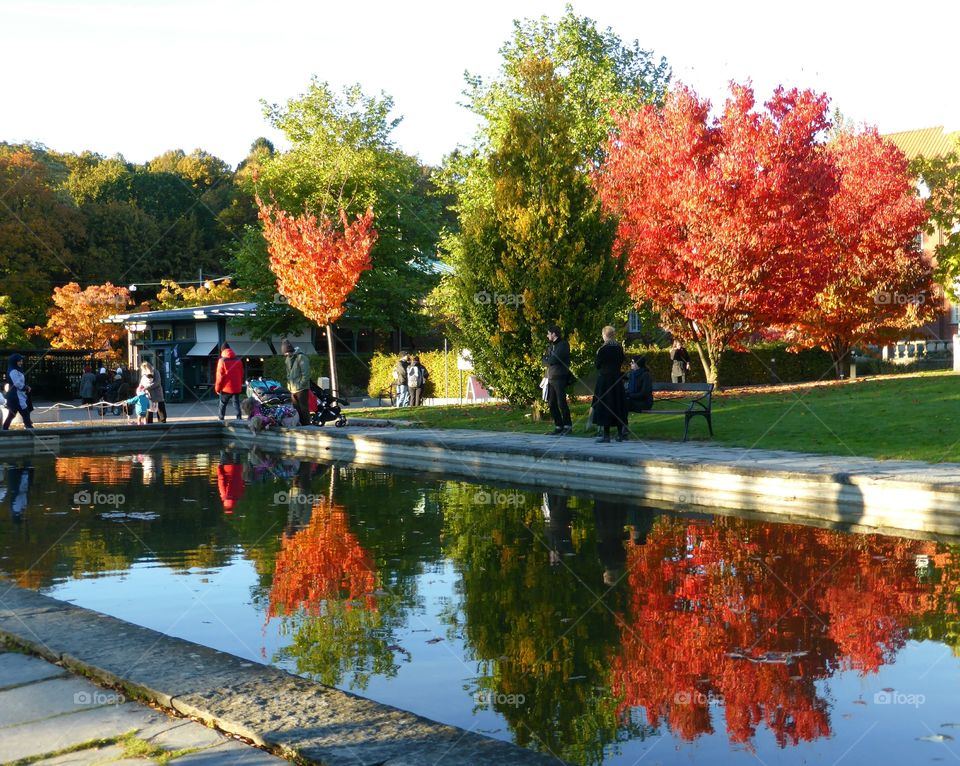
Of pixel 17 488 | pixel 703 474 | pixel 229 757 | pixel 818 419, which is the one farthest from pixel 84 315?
pixel 229 757

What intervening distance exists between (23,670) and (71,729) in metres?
1.11

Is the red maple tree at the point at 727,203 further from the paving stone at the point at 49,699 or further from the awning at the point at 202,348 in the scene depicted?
the paving stone at the point at 49,699

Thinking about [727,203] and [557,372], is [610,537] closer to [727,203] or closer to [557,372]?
[557,372]

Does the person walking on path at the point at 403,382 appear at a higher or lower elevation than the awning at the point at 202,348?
lower

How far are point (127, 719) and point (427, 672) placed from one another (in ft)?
6.18

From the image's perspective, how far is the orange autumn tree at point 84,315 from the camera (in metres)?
49.2

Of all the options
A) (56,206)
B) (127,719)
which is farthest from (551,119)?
(56,206)

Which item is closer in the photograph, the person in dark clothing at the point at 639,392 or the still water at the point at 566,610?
the still water at the point at 566,610

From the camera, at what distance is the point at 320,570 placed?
28.9ft

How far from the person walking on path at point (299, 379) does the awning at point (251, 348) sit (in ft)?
63.8

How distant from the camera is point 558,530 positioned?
10633 millimetres

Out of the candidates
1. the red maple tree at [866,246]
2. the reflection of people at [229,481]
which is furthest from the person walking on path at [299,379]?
the red maple tree at [866,246]

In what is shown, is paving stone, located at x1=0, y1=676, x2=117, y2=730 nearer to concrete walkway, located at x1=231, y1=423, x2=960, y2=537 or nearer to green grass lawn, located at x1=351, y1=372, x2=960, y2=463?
concrete walkway, located at x1=231, y1=423, x2=960, y2=537

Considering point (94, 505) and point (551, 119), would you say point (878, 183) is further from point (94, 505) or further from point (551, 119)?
point (94, 505)
